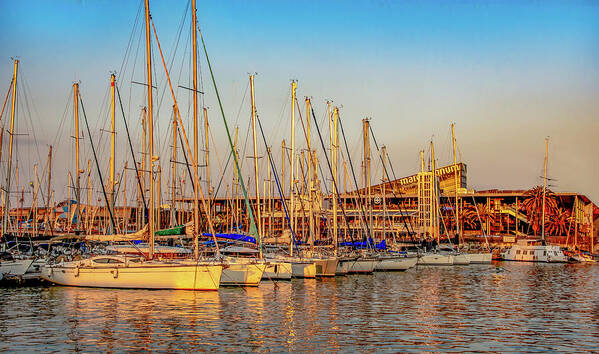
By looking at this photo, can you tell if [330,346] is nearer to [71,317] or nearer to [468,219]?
[71,317]

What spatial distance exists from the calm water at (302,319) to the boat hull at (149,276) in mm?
636

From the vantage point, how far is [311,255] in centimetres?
4966

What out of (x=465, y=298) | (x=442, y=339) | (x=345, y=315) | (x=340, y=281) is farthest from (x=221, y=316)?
(x=340, y=281)

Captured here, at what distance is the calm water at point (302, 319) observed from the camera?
72.6 ft

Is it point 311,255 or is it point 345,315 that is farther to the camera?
point 311,255

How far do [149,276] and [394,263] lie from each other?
27640 mm

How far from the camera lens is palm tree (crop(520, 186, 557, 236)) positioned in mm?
113625

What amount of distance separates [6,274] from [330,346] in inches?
1088

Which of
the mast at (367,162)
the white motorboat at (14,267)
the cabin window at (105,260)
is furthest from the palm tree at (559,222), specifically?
the white motorboat at (14,267)

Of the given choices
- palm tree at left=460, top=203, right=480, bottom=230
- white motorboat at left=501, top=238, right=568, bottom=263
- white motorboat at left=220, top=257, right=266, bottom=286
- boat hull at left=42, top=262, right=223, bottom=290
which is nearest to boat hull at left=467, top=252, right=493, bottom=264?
white motorboat at left=501, top=238, right=568, bottom=263

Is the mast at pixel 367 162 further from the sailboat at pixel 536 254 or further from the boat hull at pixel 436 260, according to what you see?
the sailboat at pixel 536 254

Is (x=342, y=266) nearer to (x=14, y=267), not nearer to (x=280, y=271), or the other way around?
(x=280, y=271)

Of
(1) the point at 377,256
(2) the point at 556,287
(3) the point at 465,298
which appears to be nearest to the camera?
(3) the point at 465,298

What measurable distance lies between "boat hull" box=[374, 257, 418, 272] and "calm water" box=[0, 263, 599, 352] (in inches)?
532
